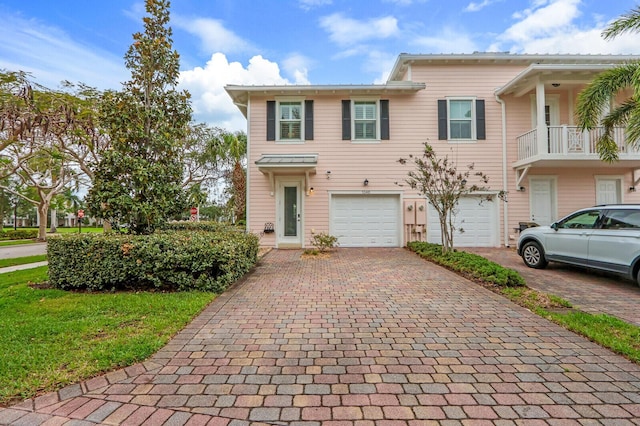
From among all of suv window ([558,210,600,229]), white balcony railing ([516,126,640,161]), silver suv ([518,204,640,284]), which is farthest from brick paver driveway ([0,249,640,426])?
white balcony railing ([516,126,640,161])

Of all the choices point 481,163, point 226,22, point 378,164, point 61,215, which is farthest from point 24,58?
point 61,215

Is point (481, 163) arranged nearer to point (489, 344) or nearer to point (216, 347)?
point (489, 344)

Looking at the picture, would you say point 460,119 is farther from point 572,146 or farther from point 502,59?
point 572,146

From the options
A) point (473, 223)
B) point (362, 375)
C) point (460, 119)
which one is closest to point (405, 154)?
point (460, 119)

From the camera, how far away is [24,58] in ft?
32.5

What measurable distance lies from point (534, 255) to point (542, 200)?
516cm

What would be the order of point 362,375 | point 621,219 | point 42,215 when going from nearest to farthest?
point 362,375 → point 621,219 → point 42,215

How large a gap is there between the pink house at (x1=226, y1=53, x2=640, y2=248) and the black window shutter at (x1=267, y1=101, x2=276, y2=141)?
0.04 metres

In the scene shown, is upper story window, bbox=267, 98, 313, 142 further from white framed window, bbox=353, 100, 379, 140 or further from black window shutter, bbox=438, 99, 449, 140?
black window shutter, bbox=438, 99, 449, 140

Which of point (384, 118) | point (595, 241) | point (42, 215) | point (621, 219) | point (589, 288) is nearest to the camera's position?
point (589, 288)

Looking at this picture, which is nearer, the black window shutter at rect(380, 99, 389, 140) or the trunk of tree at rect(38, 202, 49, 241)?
the black window shutter at rect(380, 99, 389, 140)

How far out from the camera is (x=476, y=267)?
6.38 metres

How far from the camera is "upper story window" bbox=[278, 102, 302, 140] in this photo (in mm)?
11555

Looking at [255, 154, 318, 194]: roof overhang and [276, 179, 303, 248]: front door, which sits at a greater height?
[255, 154, 318, 194]: roof overhang
